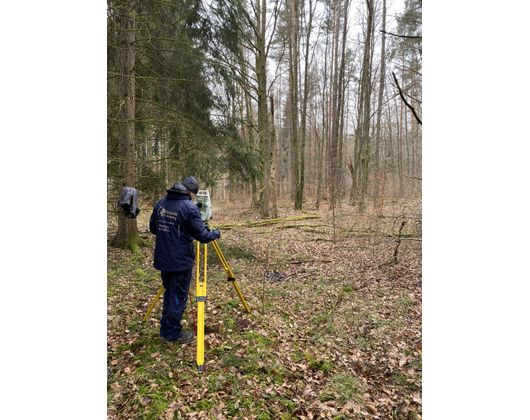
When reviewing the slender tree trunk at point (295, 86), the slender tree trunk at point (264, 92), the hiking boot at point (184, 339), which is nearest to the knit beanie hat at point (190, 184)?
the hiking boot at point (184, 339)

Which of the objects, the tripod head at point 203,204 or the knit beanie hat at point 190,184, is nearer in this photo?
the knit beanie hat at point 190,184

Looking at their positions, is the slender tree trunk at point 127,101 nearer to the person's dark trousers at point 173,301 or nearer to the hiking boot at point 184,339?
the person's dark trousers at point 173,301

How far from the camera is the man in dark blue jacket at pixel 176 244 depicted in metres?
3.01

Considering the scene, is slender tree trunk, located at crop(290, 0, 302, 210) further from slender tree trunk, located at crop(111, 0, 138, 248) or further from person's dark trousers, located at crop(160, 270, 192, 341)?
person's dark trousers, located at crop(160, 270, 192, 341)

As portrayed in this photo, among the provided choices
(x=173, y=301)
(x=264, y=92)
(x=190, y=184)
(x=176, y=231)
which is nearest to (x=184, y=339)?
(x=173, y=301)

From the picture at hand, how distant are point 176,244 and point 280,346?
1764 millimetres

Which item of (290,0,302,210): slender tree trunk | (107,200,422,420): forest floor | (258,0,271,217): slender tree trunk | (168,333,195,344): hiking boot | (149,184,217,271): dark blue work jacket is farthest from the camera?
(290,0,302,210): slender tree trunk

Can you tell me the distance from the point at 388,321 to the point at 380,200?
392 centimetres

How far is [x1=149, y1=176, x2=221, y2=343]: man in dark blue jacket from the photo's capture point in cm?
301

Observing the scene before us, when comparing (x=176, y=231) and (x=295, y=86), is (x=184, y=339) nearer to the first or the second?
(x=176, y=231)

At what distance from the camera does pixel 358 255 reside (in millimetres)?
7012

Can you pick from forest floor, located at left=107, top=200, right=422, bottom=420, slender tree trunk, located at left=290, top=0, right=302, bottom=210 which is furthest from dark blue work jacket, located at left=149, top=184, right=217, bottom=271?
slender tree trunk, located at left=290, top=0, right=302, bottom=210

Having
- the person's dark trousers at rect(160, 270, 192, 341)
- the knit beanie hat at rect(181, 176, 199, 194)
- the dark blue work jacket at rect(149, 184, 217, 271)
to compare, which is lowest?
the person's dark trousers at rect(160, 270, 192, 341)
